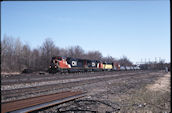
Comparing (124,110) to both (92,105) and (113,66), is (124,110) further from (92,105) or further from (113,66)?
(113,66)

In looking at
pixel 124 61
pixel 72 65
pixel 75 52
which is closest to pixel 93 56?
pixel 75 52

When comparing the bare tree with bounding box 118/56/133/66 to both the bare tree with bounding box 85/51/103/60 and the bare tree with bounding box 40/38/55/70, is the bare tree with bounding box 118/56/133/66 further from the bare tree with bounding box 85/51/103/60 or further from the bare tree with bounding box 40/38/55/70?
the bare tree with bounding box 40/38/55/70

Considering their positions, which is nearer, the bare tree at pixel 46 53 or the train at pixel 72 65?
the train at pixel 72 65

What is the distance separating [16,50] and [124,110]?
57212mm

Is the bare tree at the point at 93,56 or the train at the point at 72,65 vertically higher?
the bare tree at the point at 93,56

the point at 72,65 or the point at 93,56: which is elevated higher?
the point at 93,56

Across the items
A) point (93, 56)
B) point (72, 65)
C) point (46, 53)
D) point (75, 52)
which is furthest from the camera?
point (93, 56)

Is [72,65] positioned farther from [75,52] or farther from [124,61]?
[124,61]

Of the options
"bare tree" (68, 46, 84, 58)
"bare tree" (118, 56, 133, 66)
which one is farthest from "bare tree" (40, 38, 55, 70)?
"bare tree" (118, 56, 133, 66)

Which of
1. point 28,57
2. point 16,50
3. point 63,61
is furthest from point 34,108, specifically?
point 16,50

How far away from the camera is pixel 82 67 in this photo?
1331 inches

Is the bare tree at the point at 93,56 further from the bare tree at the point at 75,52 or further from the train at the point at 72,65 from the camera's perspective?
the train at the point at 72,65

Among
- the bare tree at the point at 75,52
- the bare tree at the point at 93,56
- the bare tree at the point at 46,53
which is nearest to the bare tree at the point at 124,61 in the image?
the bare tree at the point at 93,56

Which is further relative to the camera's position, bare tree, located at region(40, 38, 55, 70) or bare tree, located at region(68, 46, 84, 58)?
bare tree, located at region(68, 46, 84, 58)
